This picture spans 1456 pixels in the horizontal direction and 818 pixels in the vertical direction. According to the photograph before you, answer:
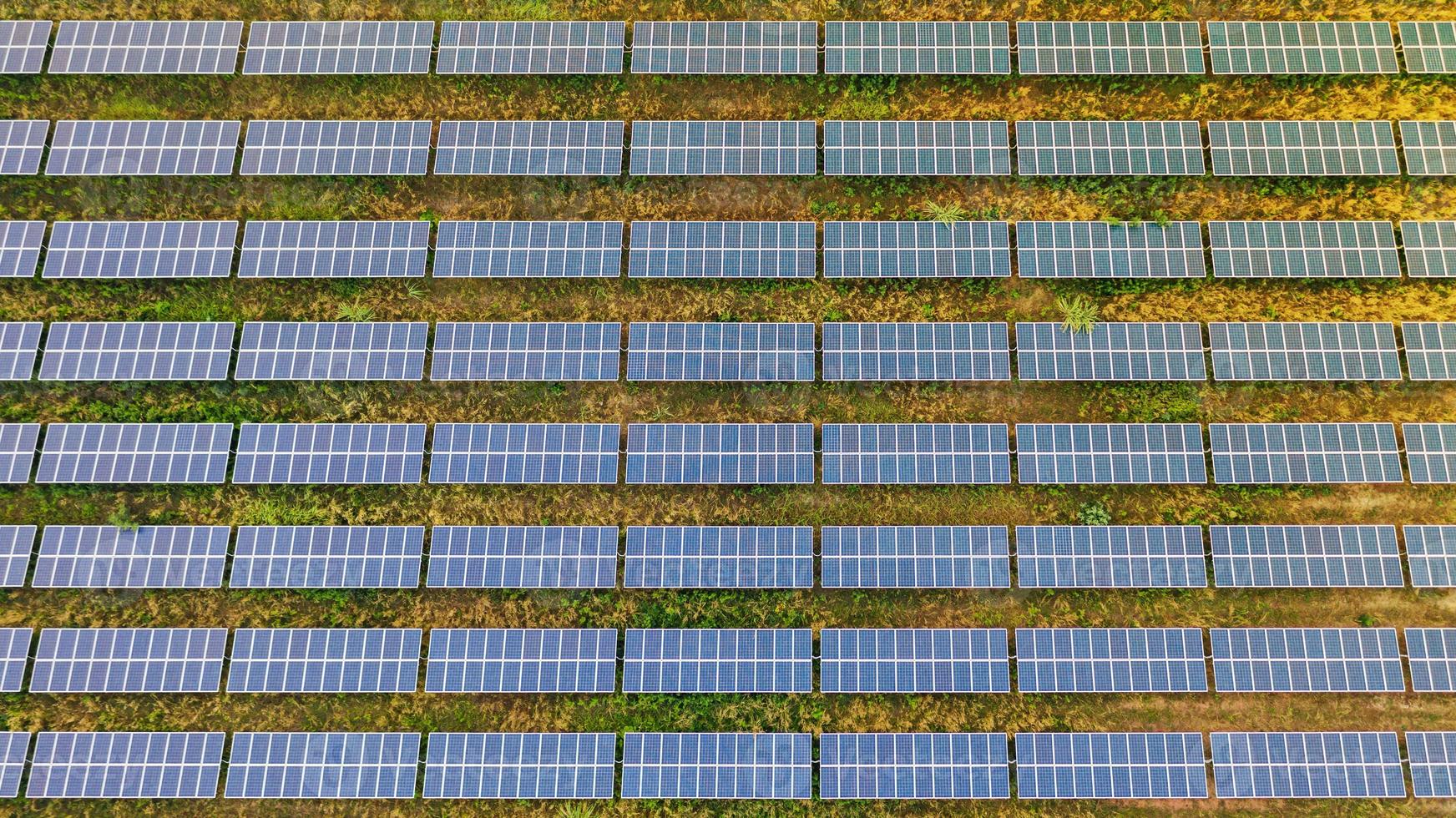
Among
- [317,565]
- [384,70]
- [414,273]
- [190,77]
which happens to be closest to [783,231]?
[414,273]

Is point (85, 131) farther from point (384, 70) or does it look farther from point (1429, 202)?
point (1429, 202)

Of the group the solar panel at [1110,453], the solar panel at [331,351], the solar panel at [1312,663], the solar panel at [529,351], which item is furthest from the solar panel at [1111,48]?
the solar panel at [331,351]

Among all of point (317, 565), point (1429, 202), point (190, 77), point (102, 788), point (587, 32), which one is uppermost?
point (587, 32)

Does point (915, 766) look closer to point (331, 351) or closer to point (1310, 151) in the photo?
point (331, 351)

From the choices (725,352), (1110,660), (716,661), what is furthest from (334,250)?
(1110,660)

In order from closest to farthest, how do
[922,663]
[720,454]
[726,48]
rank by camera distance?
[922,663] < [720,454] < [726,48]

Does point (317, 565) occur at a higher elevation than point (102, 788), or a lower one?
higher

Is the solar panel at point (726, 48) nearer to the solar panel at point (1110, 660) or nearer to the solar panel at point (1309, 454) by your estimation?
the solar panel at point (1309, 454)

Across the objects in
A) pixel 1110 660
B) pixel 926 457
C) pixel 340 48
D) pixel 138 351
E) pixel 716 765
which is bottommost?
pixel 716 765
